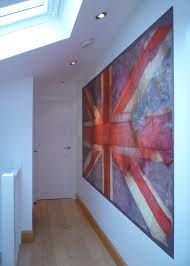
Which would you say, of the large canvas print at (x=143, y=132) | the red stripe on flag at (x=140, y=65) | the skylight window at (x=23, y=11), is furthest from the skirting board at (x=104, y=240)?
the skylight window at (x=23, y=11)

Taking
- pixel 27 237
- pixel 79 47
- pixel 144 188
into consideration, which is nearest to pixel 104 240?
pixel 27 237

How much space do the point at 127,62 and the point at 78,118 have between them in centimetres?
291

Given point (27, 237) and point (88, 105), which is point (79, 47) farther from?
point (27, 237)

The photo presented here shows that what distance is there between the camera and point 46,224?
4.06m

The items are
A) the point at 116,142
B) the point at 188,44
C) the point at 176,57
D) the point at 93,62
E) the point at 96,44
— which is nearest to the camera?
the point at 188,44

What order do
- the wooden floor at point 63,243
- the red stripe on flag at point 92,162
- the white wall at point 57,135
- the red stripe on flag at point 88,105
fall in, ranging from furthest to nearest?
1. the white wall at point 57,135
2. the red stripe on flag at point 88,105
3. the red stripe on flag at point 92,162
4. the wooden floor at point 63,243

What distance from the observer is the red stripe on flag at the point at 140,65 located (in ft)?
5.92

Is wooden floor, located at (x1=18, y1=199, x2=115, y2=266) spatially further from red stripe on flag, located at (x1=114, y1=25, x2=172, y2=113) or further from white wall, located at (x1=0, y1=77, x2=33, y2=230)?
red stripe on flag, located at (x1=114, y1=25, x2=172, y2=113)

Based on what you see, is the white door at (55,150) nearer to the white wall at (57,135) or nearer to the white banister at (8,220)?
the white wall at (57,135)

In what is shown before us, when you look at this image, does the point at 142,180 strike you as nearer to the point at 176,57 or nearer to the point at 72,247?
the point at 176,57

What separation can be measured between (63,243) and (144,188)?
1821mm

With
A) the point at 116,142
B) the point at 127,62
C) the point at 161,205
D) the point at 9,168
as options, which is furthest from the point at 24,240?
the point at 127,62

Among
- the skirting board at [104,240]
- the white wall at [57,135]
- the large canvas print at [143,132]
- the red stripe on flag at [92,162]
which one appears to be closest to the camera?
the large canvas print at [143,132]

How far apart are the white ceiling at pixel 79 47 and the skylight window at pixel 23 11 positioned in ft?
1.01
